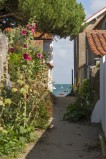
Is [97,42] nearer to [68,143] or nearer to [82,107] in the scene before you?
[82,107]

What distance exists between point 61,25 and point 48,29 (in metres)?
0.77

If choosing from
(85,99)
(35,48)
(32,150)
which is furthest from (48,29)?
(32,150)

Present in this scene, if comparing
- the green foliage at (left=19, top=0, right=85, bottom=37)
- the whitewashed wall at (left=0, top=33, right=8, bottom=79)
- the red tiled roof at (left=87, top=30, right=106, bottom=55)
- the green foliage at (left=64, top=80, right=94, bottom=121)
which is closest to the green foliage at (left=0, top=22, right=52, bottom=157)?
the whitewashed wall at (left=0, top=33, right=8, bottom=79)

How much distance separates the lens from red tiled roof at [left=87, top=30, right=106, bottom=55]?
18.0 m

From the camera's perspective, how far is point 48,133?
A: 1109 centimetres

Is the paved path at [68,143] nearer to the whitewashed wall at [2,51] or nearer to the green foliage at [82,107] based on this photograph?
the green foliage at [82,107]

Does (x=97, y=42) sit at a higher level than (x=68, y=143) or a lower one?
higher

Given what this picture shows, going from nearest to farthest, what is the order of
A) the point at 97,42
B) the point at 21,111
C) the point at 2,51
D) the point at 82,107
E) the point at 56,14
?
the point at 21,111
the point at 2,51
the point at 82,107
the point at 97,42
the point at 56,14

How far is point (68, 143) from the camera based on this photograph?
9.88m

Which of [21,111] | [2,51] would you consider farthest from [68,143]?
[2,51]

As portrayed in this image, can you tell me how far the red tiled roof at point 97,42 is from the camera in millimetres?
17950

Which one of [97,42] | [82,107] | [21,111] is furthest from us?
[97,42]

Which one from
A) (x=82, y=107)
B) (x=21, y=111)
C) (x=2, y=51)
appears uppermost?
(x=2, y=51)

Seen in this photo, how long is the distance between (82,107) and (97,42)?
5.93m
